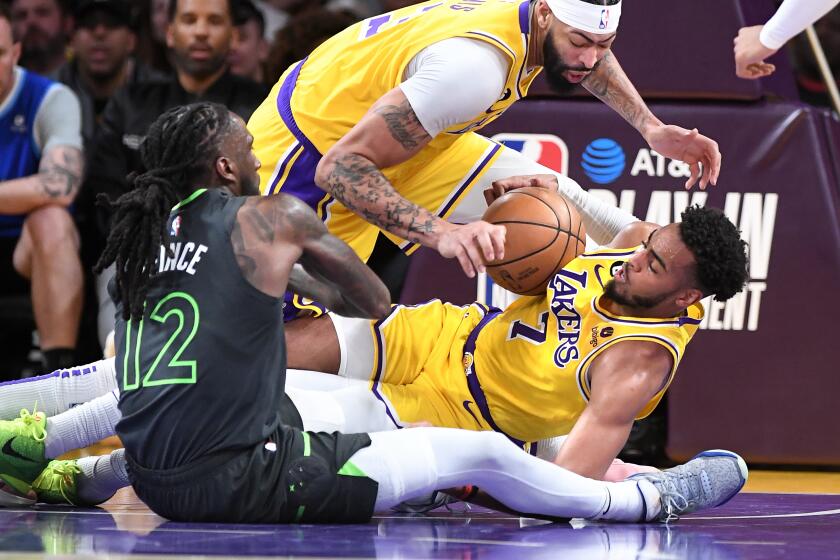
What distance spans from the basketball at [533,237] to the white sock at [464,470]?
2.97 ft

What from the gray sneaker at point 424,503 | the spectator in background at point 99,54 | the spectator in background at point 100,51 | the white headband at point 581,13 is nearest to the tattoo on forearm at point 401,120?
the white headband at point 581,13

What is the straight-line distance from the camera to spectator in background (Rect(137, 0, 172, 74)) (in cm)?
783

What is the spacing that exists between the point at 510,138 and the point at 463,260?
2.01 m

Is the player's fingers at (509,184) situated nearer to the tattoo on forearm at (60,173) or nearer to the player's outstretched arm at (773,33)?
the player's outstretched arm at (773,33)

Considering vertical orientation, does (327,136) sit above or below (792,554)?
above

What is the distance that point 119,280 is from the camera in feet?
11.8

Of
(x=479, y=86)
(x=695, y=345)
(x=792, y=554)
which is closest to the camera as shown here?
(x=792, y=554)

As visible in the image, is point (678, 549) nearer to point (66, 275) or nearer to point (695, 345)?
point (695, 345)

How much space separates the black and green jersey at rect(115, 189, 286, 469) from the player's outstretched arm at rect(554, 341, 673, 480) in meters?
0.93

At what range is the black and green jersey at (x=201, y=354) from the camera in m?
3.44

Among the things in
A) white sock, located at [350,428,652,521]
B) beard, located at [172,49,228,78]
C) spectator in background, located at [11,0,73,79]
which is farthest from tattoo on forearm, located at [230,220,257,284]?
spectator in background, located at [11,0,73,79]

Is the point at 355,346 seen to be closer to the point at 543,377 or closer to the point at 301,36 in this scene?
the point at 543,377

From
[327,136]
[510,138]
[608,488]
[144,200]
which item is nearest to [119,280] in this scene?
[144,200]

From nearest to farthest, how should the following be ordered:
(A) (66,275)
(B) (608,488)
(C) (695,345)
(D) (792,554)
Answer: (D) (792,554) → (B) (608,488) → (C) (695,345) → (A) (66,275)
